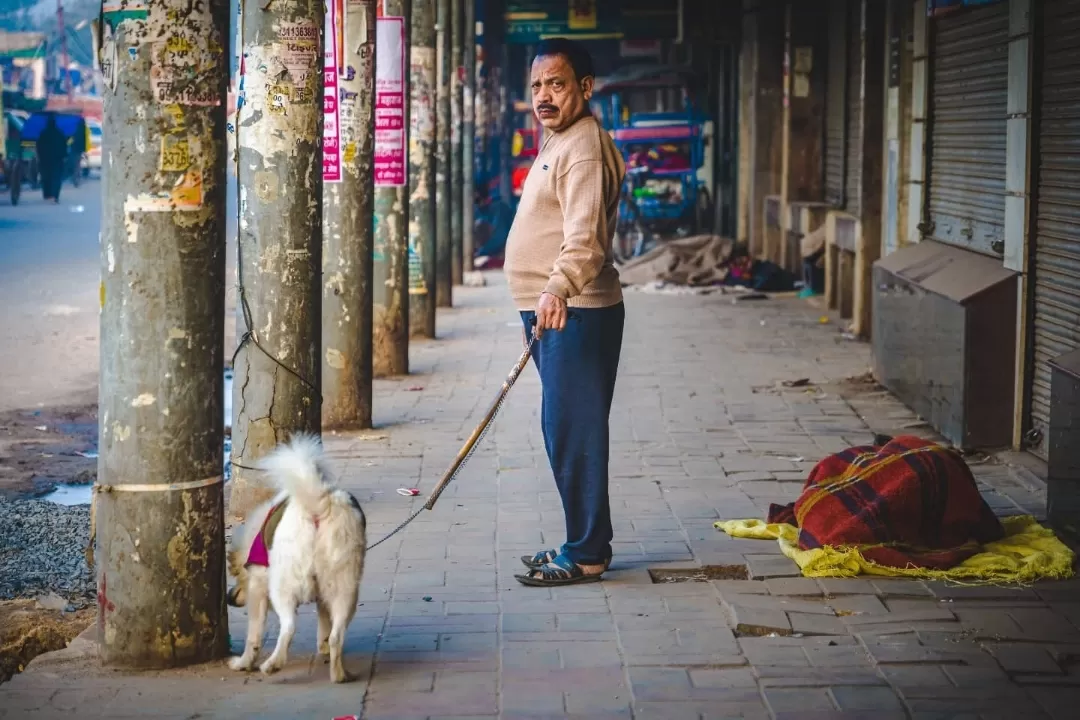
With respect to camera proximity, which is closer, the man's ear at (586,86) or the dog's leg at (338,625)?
the dog's leg at (338,625)

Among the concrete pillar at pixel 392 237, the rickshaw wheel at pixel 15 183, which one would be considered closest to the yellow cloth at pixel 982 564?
the concrete pillar at pixel 392 237

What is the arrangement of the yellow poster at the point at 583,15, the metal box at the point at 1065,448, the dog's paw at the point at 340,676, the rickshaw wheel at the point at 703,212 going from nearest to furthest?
the dog's paw at the point at 340,676 < the metal box at the point at 1065,448 < the rickshaw wheel at the point at 703,212 < the yellow poster at the point at 583,15

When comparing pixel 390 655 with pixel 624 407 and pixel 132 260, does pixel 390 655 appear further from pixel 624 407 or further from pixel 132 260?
pixel 624 407

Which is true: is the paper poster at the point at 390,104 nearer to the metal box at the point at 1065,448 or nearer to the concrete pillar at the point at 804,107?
the metal box at the point at 1065,448

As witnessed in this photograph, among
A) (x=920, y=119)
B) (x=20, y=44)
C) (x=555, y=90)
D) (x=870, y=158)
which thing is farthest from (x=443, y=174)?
(x=20, y=44)

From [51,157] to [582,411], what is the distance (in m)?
31.6

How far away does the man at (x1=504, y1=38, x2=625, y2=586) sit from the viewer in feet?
17.4

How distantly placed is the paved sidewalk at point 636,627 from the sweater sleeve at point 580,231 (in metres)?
1.13

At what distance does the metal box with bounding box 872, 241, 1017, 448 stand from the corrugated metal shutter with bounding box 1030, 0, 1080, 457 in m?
0.19

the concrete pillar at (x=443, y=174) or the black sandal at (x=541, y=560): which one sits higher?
the concrete pillar at (x=443, y=174)

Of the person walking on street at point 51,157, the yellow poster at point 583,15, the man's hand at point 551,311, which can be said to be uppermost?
the yellow poster at point 583,15

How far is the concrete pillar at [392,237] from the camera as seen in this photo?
10945mm

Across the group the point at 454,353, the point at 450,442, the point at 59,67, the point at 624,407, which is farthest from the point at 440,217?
the point at 59,67

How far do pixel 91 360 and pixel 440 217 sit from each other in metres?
4.42
